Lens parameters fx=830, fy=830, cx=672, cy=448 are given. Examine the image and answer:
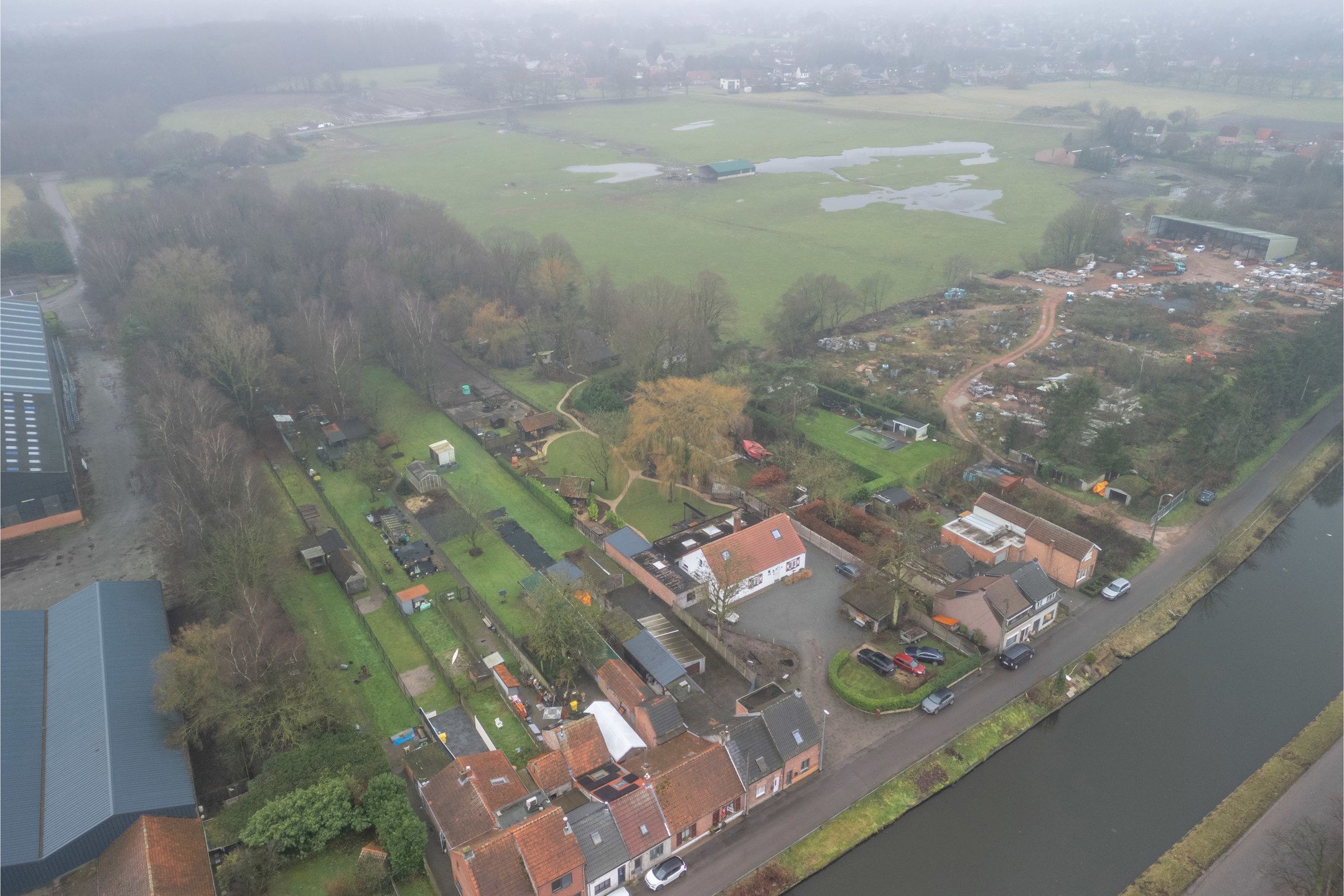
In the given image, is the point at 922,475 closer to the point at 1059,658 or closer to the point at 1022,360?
the point at 1059,658

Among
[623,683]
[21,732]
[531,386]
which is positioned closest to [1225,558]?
[623,683]

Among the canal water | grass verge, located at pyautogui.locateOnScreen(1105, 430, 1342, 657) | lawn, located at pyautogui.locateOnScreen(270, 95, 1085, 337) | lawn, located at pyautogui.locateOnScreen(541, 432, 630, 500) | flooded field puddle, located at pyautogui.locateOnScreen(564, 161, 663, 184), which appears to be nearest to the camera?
the canal water

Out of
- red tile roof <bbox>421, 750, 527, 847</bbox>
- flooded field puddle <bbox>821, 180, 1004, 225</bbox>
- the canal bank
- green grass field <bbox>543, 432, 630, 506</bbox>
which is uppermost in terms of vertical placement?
flooded field puddle <bbox>821, 180, 1004, 225</bbox>

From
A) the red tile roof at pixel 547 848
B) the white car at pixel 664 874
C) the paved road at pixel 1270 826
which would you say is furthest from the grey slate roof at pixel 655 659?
the paved road at pixel 1270 826

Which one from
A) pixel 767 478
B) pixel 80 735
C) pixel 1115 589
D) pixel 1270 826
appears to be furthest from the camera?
pixel 767 478

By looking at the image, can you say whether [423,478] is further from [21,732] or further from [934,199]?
[934,199]

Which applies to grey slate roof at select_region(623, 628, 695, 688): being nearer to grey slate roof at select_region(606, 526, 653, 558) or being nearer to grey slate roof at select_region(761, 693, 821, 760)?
grey slate roof at select_region(761, 693, 821, 760)

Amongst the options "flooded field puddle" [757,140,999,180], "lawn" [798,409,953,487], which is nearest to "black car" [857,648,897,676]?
"lawn" [798,409,953,487]
